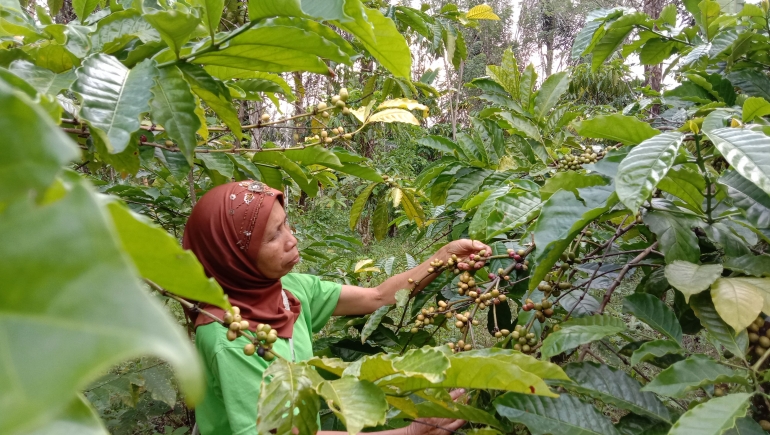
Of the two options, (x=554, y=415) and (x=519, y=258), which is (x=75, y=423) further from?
(x=519, y=258)

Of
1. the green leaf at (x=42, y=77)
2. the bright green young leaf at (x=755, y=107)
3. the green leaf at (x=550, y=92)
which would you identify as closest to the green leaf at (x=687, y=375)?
the bright green young leaf at (x=755, y=107)

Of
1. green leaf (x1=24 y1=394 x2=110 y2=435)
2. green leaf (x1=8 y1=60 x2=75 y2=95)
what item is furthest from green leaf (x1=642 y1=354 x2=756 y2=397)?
green leaf (x1=8 y1=60 x2=75 y2=95)

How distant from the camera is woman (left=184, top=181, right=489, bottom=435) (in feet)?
4.09

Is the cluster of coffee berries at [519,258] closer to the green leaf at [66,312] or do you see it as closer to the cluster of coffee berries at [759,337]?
the cluster of coffee berries at [759,337]

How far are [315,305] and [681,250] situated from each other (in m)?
1.25

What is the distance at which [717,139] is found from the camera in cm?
80

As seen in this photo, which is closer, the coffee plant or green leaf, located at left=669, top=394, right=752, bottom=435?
the coffee plant

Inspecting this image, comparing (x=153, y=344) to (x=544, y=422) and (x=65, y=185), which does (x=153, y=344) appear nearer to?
(x=65, y=185)

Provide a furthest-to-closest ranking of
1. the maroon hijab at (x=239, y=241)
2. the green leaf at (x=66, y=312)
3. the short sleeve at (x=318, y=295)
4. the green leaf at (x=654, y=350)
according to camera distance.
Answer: the short sleeve at (x=318, y=295) → the maroon hijab at (x=239, y=241) → the green leaf at (x=654, y=350) → the green leaf at (x=66, y=312)

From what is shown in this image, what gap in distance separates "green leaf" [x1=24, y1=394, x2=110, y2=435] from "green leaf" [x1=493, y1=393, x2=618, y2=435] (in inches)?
27.2

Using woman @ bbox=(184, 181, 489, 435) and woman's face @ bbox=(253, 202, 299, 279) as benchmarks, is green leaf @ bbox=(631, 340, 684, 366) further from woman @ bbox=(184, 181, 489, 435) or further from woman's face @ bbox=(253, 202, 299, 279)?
woman's face @ bbox=(253, 202, 299, 279)

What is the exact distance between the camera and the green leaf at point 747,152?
70cm

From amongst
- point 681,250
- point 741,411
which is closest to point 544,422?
point 741,411

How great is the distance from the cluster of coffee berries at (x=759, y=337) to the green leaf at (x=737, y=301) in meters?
0.08
